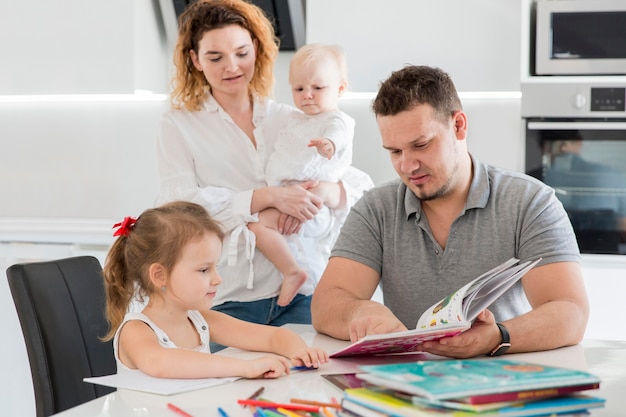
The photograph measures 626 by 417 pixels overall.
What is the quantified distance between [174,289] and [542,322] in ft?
2.35

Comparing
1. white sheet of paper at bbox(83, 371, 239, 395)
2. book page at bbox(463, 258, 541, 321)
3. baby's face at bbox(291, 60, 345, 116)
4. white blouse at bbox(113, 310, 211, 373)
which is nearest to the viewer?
white sheet of paper at bbox(83, 371, 239, 395)

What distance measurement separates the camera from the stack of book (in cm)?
101

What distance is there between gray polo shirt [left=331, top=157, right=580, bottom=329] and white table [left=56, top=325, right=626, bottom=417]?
0.30 meters

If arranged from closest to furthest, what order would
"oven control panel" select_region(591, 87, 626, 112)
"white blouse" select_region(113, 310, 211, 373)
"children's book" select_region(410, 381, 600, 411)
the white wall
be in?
"children's book" select_region(410, 381, 600, 411) < "white blouse" select_region(113, 310, 211, 373) < "oven control panel" select_region(591, 87, 626, 112) < the white wall

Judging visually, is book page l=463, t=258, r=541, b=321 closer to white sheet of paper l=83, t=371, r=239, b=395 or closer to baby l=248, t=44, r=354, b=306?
white sheet of paper l=83, t=371, r=239, b=395

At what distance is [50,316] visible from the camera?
5.94 feet

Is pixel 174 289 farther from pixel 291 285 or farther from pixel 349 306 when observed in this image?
pixel 291 285

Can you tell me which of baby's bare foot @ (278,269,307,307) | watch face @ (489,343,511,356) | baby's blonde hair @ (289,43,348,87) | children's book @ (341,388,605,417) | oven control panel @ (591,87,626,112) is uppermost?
baby's blonde hair @ (289,43,348,87)

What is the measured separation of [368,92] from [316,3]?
0.39 m

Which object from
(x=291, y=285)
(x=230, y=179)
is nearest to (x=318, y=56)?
(x=230, y=179)

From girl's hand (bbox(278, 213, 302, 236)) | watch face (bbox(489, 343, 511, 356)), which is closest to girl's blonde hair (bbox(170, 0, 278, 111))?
girl's hand (bbox(278, 213, 302, 236))

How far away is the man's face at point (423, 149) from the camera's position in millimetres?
1932

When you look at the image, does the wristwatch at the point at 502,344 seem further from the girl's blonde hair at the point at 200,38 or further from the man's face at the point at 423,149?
the girl's blonde hair at the point at 200,38

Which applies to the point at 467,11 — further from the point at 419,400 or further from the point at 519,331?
the point at 419,400
